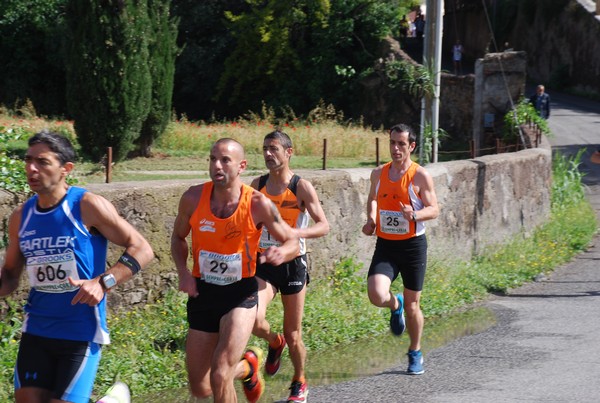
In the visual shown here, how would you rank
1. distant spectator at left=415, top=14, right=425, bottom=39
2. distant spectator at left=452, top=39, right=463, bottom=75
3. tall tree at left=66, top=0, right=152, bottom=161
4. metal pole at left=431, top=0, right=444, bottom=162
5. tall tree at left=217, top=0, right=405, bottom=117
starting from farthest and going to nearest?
distant spectator at left=415, top=14, right=425, bottom=39
distant spectator at left=452, top=39, right=463, bottom=75
tall tree at left=217, top=0, right=405, bottom=117
tall tree at left=66, top=0, right=152, bottom=161
metal pole at left=431, top=0, right=444, bottom=162

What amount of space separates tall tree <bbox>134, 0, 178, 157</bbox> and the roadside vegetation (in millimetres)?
1357

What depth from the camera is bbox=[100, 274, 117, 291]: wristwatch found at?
188 inches

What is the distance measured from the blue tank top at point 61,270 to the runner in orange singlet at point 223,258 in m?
0.98

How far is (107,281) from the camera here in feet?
15.7

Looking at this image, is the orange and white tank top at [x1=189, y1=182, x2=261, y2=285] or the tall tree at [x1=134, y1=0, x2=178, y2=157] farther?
the tall tree at [x1=134, y1=0, x2=178, y2=157]

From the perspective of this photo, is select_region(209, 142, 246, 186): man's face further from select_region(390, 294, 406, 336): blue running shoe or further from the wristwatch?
select_region(390, 294, 406, 336): blue running shoe

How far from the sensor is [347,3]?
30047mm

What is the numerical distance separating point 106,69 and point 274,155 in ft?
42.3

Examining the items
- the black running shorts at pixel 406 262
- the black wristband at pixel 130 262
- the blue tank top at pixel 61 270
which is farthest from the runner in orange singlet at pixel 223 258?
the black running shorts at pixel 406 262

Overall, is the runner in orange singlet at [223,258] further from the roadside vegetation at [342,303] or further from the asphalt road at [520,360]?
the asphalt road at [520,360]

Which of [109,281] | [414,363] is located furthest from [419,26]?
[109,281]

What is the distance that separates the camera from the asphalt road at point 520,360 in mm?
7137

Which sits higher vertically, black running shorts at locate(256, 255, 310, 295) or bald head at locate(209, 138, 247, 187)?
bald head at locate(209, 138, 247, 187)

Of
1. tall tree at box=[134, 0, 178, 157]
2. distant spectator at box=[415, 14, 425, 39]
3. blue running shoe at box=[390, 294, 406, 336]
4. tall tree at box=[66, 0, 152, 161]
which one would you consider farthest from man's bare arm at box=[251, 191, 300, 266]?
distant spectator at box=[415, 14, 425, 39]
